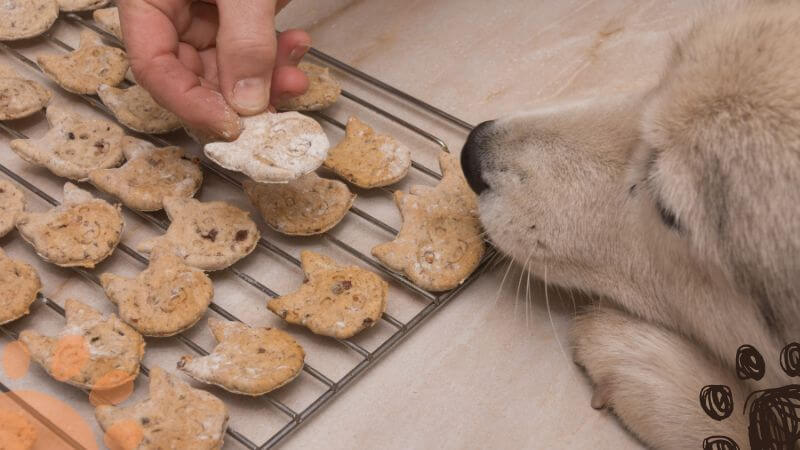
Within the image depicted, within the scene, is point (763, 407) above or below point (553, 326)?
above

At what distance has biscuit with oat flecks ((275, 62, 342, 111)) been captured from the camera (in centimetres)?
216

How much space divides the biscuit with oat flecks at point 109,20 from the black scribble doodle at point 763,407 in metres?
1.50

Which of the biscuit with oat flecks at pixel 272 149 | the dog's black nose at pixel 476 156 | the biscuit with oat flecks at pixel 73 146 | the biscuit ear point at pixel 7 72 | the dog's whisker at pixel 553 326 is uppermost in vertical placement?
the dog's black nose at pixel 476 156

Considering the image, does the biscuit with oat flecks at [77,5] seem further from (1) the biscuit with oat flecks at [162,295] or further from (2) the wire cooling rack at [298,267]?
(1) the biscuit with oat flecks at [162,295]

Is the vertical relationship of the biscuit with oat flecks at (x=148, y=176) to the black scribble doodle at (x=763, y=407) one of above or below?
below

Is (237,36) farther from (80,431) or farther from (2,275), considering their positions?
(80,431)

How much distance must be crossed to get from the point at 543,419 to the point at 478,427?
0.12 metres

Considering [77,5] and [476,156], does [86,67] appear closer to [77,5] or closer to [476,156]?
[77,5]

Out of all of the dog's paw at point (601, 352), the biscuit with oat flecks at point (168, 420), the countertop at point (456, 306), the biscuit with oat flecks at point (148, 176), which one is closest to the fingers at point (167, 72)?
the biscuit with oat flecks at point (148, 176)

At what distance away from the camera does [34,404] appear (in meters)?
1.67

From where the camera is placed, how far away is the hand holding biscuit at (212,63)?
69.4 inches

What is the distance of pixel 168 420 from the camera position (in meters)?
1.61

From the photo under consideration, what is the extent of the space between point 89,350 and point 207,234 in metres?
0.32

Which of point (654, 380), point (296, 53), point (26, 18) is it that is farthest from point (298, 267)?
point (26, 18)
